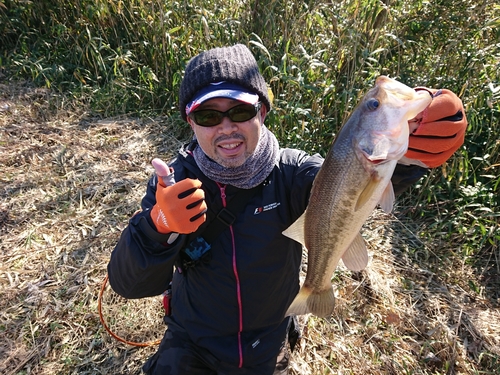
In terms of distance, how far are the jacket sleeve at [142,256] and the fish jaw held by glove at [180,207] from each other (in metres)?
0.12

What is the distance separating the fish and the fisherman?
23cm

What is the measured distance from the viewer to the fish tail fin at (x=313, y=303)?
1750mm

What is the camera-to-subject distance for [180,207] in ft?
4.91

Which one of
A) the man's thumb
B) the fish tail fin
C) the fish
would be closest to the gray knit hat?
the man's thumb

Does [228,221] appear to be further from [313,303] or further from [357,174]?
[357,174]

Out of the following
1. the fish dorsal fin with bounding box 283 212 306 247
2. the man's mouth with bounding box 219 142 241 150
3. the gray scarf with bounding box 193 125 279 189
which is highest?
the man's mouth with bounding box 219 142 241 150

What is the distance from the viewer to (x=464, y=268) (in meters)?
3.14

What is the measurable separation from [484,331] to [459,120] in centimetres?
194

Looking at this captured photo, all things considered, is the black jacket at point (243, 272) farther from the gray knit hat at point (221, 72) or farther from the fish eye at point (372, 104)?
the fish eye at point (372, 104)

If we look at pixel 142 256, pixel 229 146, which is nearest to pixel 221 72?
pixel 229 146

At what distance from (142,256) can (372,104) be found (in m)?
1.14

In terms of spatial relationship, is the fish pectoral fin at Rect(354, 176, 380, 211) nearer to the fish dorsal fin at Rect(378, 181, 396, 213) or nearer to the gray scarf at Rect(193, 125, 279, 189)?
the fish dorsal fin at Rect(378, 181, 396, 213)

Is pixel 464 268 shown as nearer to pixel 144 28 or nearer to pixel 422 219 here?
pixel 422 219

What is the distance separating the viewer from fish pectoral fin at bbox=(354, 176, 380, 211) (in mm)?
1403
